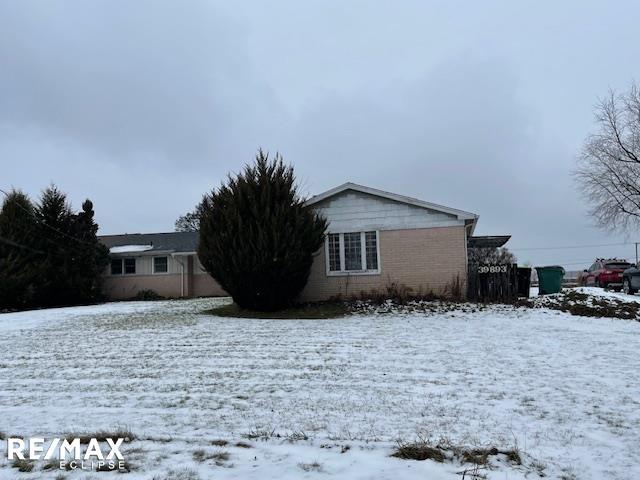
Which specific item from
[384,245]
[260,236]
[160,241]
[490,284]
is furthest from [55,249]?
[490,284]

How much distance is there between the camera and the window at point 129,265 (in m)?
26.3

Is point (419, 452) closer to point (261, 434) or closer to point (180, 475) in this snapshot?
point (261, 434)

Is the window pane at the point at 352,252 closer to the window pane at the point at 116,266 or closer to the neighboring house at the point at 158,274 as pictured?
the neighboring house at the point at 158,274

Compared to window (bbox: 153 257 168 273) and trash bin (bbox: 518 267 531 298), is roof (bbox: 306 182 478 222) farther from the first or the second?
window (bbox: 153 257 168 273)

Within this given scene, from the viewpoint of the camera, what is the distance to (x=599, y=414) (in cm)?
505

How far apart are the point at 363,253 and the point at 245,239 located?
15.3 feet

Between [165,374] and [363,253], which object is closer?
[165,374]

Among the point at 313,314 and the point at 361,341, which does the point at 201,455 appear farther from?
the point at 313,314

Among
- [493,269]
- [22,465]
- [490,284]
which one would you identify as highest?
[493,269]

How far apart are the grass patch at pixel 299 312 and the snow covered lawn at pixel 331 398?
3508mm

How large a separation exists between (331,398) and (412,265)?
11.4 m

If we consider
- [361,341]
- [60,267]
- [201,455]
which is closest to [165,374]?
[201,455]

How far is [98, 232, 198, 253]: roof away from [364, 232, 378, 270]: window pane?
11.4 metres

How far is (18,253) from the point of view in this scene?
69.5 ft
